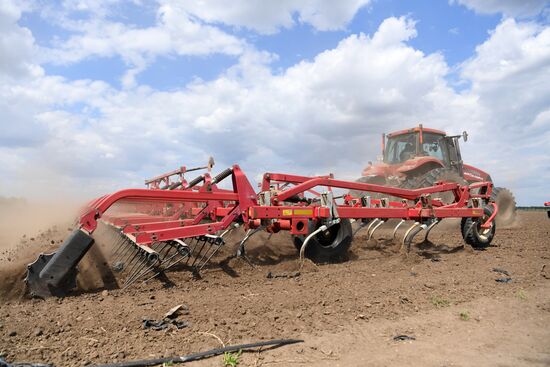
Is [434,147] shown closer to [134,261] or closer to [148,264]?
[134,261]

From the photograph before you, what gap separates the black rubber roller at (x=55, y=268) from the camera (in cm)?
378

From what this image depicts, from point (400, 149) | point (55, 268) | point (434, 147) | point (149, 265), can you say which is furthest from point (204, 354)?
point (434, 147)

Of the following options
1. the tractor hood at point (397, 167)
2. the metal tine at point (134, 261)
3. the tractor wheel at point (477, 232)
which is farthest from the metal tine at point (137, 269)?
the tractor hood at point (397, 167)

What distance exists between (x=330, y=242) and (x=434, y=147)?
5724 millimetres

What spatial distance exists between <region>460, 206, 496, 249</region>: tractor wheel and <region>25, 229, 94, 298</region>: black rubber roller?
19.4ft

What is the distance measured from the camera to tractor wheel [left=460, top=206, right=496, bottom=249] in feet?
22.4

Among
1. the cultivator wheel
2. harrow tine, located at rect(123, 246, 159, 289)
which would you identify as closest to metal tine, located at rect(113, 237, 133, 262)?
the cultivator wheel

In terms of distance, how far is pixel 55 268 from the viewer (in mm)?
3824

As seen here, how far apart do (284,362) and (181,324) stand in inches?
37.8

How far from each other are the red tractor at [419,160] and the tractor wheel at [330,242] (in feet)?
12.3

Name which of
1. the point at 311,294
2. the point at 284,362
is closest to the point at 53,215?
the point at 311,294

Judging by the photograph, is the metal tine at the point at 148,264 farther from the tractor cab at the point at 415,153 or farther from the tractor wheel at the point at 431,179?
the tractor cab at the point at 415,153

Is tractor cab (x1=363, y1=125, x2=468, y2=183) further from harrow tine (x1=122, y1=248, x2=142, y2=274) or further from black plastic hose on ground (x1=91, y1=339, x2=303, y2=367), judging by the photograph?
black plastic hose on ground (x1=91, y1=339, x2=303, y2=367)

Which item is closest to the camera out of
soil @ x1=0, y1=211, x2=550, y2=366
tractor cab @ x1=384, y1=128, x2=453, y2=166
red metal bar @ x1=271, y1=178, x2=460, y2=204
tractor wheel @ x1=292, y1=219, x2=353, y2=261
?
soil @ x1=0, y1=211, x2=550, y2=366
